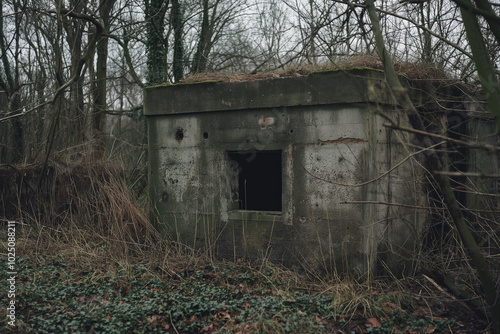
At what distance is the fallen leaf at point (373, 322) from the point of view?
15.0 feet

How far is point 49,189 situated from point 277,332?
5.26m

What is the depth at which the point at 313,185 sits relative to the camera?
19.5 feet

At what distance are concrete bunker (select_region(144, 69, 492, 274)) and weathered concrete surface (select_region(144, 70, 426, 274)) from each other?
13 millimetres

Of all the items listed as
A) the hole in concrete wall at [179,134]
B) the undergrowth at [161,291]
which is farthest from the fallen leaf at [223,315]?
the hole in concrete wall at [179,134]

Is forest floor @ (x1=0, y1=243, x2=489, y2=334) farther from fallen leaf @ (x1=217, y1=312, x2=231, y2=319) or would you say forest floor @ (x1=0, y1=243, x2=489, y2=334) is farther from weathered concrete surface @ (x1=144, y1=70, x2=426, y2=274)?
weathered concrete surface @ (x1=144, y1=70, x2=426, y2=274)

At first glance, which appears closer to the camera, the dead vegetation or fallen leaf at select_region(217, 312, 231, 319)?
fallen leaf at select_region(217, 312, 231, 319)

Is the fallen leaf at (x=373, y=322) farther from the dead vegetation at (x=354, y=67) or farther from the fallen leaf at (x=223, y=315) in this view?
the dead vegetation at (x=354, y=67)

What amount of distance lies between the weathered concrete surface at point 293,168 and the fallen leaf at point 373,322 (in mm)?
873

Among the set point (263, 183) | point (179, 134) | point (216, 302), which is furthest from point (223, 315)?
point (263, 183)

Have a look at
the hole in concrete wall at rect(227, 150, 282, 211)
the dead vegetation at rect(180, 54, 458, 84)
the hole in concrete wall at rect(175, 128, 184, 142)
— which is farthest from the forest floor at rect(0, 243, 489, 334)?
the dead vegetation at rect(180, 54, 458, 84)

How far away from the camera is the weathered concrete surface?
572cm

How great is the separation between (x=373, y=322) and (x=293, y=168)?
2175 millimetres

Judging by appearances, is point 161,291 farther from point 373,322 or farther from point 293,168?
point 373,322

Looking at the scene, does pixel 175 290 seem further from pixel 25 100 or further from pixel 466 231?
pixel 25 100
